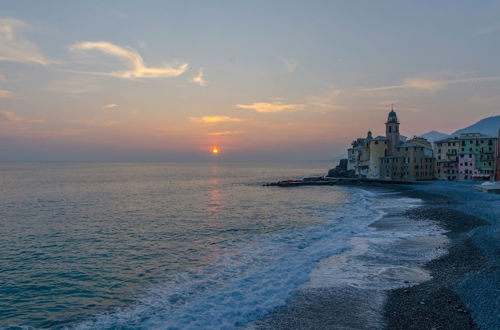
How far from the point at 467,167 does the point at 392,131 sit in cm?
2335

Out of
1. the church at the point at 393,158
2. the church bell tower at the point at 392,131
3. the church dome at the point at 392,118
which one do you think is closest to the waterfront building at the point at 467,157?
the church at the point at 393,158

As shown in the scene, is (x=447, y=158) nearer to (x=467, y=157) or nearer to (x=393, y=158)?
(x=467, y=157)

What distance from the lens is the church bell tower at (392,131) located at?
103 m

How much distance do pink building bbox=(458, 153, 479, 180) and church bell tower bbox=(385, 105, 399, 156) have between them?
18.2m

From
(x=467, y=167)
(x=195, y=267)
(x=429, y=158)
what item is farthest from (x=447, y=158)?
(x=195, y=267)

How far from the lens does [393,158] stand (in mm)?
98562

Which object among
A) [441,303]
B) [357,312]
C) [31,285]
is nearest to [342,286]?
[357,312]

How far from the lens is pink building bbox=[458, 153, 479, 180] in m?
88.8

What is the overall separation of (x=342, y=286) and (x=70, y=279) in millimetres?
16608

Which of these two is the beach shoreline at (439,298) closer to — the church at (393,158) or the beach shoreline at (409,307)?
the beach shoreline at (409,307)

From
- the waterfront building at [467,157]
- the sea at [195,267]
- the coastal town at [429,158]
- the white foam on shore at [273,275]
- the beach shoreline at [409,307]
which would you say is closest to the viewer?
the beach shoreline at [409,307]

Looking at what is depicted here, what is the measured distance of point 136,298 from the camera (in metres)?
17.3

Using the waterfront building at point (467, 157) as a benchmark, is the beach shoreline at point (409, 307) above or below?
below

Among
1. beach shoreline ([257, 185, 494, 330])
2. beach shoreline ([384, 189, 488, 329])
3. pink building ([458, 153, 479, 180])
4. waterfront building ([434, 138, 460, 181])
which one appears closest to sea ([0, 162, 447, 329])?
beach shoreline ([257, 185, 494, 330])
